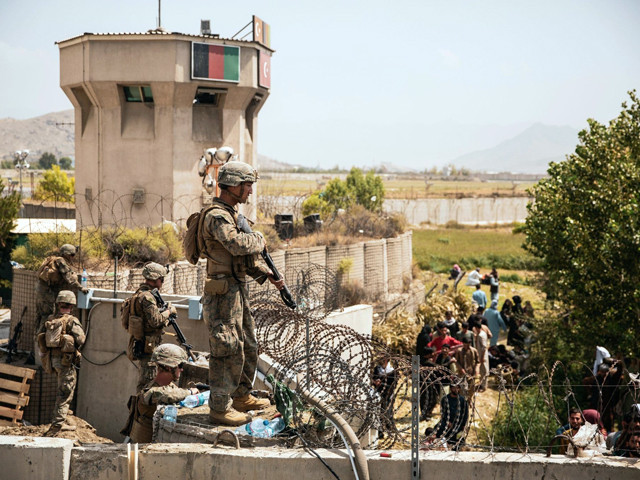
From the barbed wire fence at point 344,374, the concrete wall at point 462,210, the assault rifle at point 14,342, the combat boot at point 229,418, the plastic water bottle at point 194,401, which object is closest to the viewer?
the barbed wire fence at point 344,374

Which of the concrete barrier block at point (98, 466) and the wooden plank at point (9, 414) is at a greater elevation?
the concrete barrier block at point (98, 466)

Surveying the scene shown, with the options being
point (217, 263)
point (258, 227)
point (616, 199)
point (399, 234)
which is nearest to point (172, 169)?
point (258, 227)

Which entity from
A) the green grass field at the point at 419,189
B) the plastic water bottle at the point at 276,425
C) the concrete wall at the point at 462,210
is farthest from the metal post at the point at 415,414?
the concrete wall at the point at 462,210

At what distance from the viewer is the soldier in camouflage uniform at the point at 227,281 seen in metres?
5.27

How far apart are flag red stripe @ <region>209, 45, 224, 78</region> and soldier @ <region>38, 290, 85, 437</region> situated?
11775mm

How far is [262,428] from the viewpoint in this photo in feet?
17.4

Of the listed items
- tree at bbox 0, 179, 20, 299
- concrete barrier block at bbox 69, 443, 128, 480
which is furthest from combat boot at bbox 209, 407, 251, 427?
tree at bbox 0, 179, 20, 299

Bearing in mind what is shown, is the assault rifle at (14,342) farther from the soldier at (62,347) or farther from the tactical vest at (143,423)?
the tactical vest at (143,423)

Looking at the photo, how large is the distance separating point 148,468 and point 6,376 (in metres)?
6.64

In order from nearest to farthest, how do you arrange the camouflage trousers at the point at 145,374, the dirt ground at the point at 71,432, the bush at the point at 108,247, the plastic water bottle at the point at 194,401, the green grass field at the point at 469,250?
the plastic water bottle at the point at 194,401 < the camouflage trousers at the point at 145,374 < the dirt ground at the point at 71,432 < the bush at the point at 108,247 < the green grass field at the point at 469,250

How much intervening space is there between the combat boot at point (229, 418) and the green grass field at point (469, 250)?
24.5 meters

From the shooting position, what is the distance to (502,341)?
59.3 feet

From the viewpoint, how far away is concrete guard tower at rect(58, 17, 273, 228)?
18672 millimetres

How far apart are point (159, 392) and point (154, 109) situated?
1468 cm
